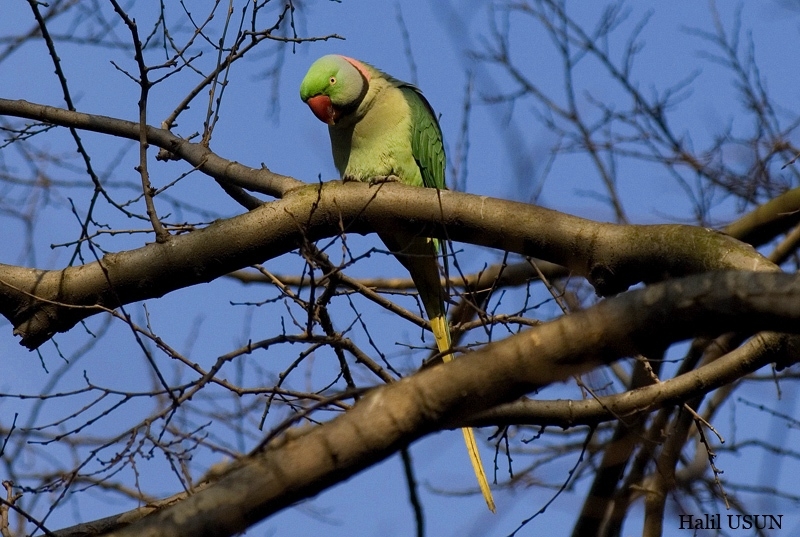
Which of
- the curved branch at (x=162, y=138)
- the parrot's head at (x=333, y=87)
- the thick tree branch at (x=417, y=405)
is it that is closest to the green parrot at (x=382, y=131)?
the parrot's head at (x=333, y=87)

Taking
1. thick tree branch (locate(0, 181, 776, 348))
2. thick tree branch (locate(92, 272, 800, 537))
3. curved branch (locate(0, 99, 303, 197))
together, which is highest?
curved branch (locate(0, 99, 303, 197))

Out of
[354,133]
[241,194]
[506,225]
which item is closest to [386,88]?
[354,133]

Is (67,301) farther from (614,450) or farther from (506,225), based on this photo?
(614,450)

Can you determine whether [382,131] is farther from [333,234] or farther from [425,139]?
[333,234]

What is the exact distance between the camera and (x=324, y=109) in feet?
18.3

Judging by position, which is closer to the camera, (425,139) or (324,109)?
(425,139)

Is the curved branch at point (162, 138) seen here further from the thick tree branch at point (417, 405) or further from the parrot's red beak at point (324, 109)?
the thick tree branch at point (417, 405)

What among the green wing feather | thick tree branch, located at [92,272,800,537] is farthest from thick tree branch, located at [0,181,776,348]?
the green wing feather

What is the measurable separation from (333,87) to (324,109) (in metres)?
0.16

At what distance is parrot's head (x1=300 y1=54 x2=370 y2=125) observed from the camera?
551 centimetres

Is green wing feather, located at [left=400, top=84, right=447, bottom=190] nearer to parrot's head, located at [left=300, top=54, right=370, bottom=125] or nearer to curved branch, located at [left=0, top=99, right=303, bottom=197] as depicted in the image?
parrot's head, located at [left=300, top=54, right=370, bottom=125]

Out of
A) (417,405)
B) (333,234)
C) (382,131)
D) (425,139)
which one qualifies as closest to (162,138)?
(333,234)

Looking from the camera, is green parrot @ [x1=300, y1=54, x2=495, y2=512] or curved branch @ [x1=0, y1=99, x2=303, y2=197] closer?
curved branch @ [x1=0, y1=99, x2=303, y2=197]

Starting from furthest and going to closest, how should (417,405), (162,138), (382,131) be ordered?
(382,131) → (162,138) → (417,405)
